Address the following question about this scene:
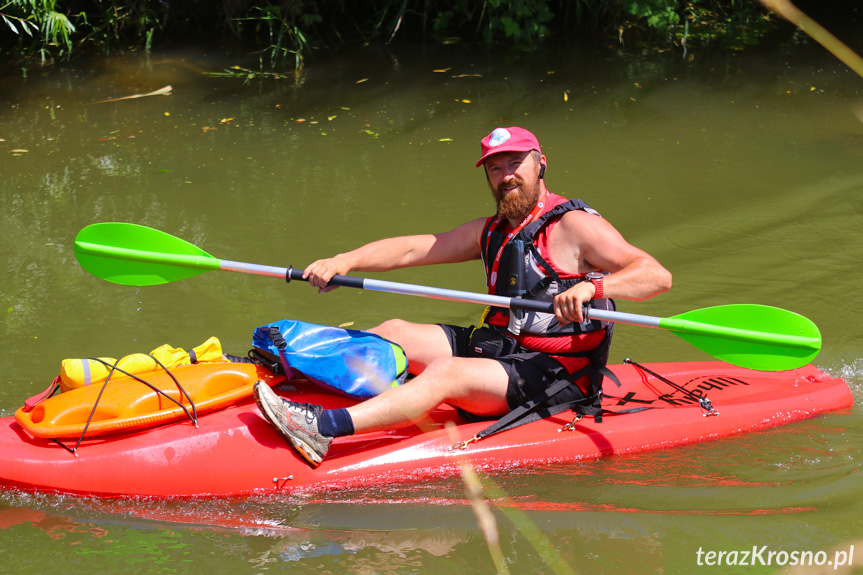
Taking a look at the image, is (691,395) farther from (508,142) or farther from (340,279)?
(340,279)

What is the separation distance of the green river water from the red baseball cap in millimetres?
1187

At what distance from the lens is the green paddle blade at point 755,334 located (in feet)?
9.53

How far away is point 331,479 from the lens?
2.90 meters

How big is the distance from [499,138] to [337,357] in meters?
1.00

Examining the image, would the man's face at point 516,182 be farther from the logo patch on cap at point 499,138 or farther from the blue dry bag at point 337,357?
the blue dry bag at point 337,357

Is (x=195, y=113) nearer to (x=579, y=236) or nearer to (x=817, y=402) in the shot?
(x=579, y=236)

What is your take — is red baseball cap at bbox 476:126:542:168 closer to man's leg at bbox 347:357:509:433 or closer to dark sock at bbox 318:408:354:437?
man's leg at bbox 347:357:509:433

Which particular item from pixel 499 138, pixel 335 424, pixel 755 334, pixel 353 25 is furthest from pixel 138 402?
pixel 353 25

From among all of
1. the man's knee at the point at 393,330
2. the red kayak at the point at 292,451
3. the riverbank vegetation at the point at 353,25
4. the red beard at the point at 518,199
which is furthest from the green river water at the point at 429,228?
the red beard at the point at 518,199

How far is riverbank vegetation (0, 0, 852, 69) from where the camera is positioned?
8.31 m

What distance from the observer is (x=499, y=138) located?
9.96 ft

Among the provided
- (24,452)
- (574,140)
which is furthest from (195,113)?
(24,452)

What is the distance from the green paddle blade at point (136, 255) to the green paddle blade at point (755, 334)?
192 cm

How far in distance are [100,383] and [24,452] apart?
0.34 m
